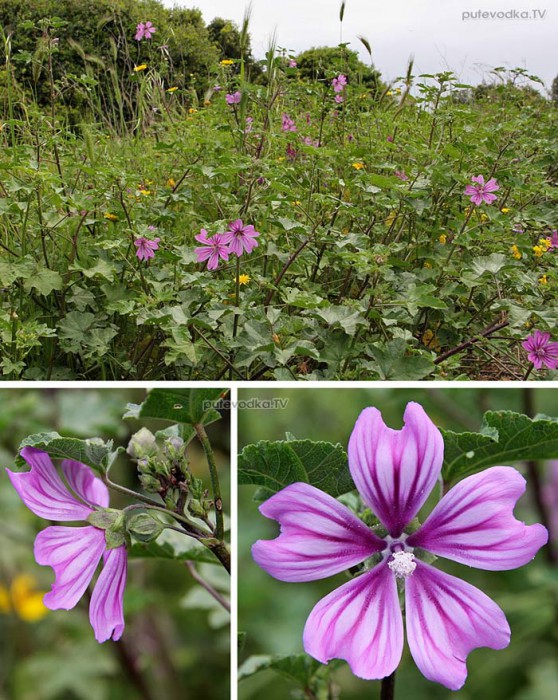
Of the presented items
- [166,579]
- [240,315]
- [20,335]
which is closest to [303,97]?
[240,315]

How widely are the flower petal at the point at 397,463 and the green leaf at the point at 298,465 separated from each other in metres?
0.02

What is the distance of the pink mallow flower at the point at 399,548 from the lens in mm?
572

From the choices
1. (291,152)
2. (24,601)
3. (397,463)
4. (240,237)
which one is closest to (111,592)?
(397,463)

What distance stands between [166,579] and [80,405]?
42 cm

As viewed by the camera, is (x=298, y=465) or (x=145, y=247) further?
(x=145, y=247)

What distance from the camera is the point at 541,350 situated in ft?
5.55

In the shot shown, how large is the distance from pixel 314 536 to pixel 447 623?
0.41 feet

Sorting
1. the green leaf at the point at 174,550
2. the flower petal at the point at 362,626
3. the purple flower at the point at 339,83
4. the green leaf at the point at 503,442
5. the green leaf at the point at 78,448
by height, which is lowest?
the green leaf at the point at 174,550

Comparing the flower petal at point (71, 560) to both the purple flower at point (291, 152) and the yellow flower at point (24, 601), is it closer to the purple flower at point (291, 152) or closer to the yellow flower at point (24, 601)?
the yellow flower at point (24, 601)

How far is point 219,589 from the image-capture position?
0.93 metres

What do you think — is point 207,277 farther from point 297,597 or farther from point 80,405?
point 297,597

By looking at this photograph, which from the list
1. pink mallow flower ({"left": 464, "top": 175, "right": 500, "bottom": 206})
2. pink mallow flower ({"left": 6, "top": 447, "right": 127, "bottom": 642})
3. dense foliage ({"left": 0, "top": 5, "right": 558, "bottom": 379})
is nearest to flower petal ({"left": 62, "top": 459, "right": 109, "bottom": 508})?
pink mallow flower ({"left": 6, "top": 447, "right": 127, "bottom": 642})

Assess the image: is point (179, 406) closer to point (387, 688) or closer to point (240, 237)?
point (387, 688)

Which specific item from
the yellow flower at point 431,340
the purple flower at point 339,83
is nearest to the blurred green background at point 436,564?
the yellow flower at point 431,340
